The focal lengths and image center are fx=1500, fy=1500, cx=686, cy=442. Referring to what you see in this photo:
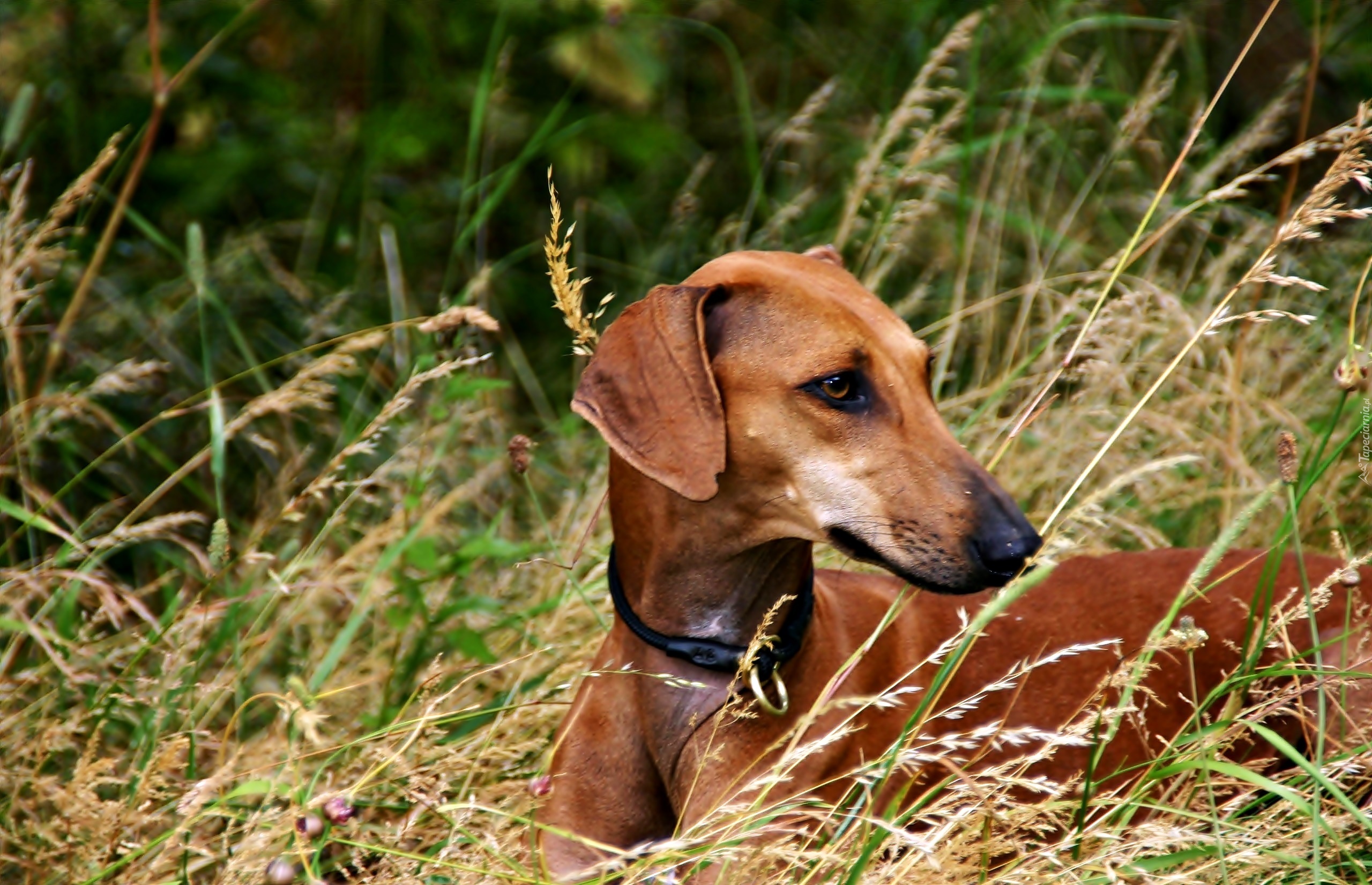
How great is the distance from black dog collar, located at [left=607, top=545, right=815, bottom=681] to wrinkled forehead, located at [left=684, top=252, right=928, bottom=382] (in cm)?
40

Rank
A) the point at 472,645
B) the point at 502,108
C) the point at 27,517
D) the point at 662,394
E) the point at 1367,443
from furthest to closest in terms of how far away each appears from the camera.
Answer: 1. the point at 502,108
2. the point at 472,645
3. the point at 27,517
4. the point at 1367,443
5. the point at 662,394

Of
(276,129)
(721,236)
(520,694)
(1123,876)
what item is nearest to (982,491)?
(1123,876)

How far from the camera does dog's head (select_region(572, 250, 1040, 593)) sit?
2.30m

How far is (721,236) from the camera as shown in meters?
4.84

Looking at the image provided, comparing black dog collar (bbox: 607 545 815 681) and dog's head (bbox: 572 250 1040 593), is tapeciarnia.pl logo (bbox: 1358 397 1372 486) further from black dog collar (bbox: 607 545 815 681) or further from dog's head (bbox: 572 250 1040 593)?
black dog collar (bbox: 607 545 815 681)

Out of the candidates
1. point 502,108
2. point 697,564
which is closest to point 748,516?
point 697,564

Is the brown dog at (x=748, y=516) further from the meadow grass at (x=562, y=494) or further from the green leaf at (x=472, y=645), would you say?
the green leaf at (x=472, y=645)

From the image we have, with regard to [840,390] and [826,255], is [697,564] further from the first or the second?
[826,255]

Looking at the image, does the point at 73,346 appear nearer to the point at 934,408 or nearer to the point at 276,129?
the point at 276,129

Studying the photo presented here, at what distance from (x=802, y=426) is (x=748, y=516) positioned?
7.0 inches

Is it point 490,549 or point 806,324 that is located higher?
point 806,324

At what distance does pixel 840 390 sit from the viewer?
2396mm

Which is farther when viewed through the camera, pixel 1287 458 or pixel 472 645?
pixel 472 645

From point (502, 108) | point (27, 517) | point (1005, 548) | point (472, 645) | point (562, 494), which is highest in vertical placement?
point (1005, 548)
